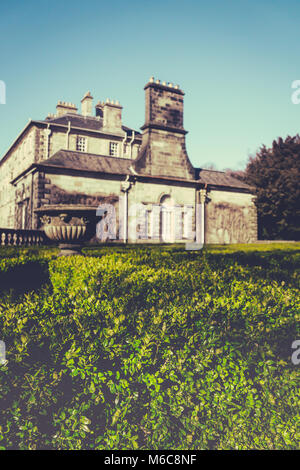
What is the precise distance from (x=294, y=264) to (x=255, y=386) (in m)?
5.79

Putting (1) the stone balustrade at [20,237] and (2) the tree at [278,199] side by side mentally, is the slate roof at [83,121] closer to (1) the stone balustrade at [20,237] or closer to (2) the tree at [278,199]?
(2) the tree at [278,199]

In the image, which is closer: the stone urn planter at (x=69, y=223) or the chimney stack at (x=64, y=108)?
the stone urn planter at (x=69, y=223)

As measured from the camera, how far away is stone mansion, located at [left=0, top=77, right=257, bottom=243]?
22.4 metres

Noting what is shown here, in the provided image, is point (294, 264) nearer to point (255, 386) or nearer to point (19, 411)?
point (255, 386)

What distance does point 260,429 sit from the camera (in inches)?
137

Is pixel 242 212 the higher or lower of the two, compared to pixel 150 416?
higher

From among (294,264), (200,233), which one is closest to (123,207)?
(200,233)

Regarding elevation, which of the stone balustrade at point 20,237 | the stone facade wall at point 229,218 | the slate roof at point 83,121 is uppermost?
the slate roof at point 83,121

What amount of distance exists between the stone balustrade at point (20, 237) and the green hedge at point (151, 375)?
13.8 m

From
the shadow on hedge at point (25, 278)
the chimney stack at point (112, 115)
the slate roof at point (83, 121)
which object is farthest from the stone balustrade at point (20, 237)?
the chimney stack at point (112, 115)

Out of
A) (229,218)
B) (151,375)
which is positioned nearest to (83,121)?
(229,218)

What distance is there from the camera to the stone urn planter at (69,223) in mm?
11219

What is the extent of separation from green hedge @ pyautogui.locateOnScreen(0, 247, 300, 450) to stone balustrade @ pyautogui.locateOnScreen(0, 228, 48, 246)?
13823 mm

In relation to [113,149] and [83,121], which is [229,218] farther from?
[83,121]
